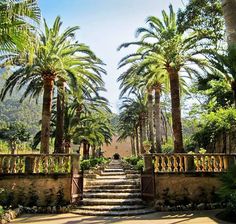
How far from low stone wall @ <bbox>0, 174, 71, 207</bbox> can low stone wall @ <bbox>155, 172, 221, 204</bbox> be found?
403 cm

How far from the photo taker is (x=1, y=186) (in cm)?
1334

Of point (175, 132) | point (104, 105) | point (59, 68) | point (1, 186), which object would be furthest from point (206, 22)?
point (104, 105)

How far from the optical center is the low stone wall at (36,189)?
1334 centimetres

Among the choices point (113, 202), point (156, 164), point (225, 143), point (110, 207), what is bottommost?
point (110, 207)

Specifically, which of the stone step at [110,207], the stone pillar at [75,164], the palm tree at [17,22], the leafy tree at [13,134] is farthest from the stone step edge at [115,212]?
the leafy tree at [13,134]

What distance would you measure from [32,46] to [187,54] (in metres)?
9.93

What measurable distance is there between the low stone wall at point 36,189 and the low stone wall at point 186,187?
4.03 m

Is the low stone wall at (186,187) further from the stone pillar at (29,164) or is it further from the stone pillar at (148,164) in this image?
the stone pillar at (29,164)

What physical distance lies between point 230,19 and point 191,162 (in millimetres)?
6734

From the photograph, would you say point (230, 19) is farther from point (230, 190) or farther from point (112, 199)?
→ point (112, 199)

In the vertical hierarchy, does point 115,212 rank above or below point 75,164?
below

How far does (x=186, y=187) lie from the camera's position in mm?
13695

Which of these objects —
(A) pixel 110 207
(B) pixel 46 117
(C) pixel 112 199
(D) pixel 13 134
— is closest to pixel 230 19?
(A) pixel 110 207

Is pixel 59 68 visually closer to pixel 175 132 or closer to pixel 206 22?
pixel 175 132
